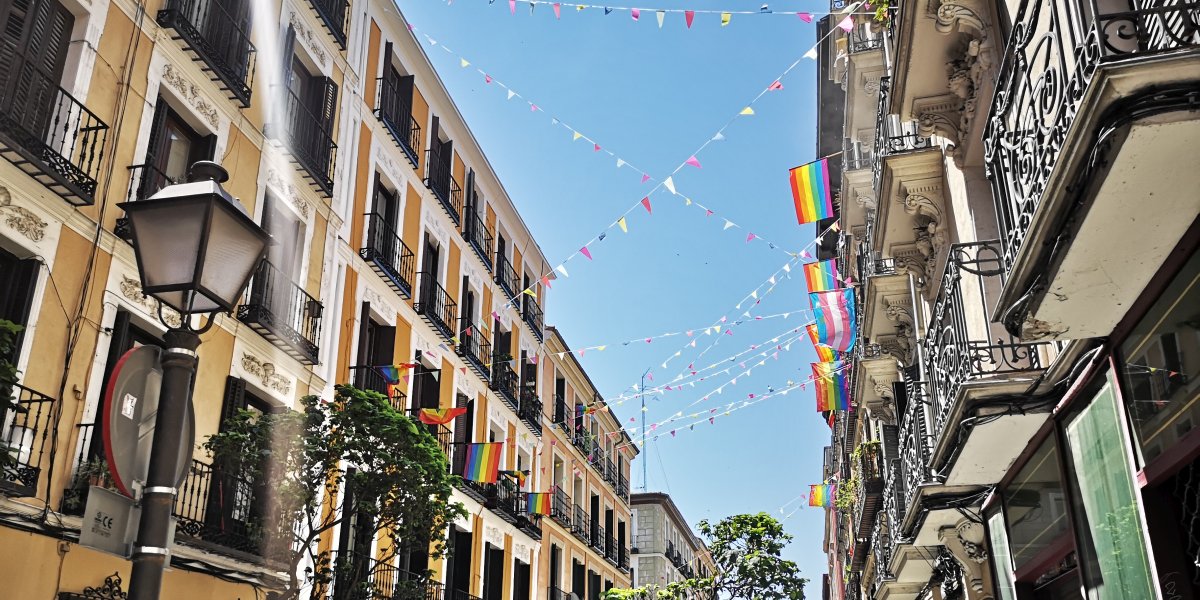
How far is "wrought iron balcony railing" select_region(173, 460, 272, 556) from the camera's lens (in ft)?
32.8

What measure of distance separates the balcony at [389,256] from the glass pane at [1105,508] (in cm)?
1130

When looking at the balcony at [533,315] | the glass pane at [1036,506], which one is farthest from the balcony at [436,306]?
the glass pane at [1036,506]

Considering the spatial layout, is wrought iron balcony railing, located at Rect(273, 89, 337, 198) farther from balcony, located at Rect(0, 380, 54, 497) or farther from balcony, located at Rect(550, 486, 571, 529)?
balcony, located at Rect(550, 486, 571, 529)

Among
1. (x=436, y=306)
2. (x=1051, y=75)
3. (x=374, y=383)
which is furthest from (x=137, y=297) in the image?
(x=1051, y=75)

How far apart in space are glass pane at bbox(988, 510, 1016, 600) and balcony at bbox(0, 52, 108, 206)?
8.89 m

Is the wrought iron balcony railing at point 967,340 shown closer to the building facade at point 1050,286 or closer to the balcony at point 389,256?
the building facade at point 1050,286

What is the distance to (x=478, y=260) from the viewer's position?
70.3 ft

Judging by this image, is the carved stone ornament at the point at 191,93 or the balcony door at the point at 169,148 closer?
the balcony door at the point at 169,148

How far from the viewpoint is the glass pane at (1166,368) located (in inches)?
185

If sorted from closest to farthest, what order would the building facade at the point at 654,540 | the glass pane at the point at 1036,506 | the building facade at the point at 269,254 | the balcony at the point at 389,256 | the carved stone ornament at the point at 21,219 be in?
the glass pane at the point at 1036,506 < the carved stone ornament at the point at 21,219 < the building facade at the point at 269,254 < the balcony at the point at 389,256 < the building facade at the point at 654,540

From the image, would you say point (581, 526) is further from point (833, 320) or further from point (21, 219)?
point (21, 219)

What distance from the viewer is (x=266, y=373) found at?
1243 cm

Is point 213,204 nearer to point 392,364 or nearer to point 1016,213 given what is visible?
point 1016,213

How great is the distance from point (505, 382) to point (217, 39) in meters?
12.1
